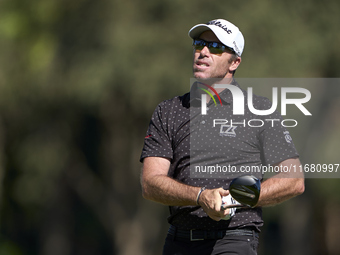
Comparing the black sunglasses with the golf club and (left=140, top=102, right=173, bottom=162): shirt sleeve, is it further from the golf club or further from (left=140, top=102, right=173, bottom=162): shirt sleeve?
the golf club

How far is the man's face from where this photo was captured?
618cm

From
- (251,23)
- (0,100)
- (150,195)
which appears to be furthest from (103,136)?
(150,195)

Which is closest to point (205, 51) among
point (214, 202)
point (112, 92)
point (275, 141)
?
point (275, 141)

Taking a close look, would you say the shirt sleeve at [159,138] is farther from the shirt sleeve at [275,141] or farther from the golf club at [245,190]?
the golf club at [245,190]

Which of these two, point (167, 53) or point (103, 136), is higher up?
point (167, 53)

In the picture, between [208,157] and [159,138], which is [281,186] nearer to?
[208,157]

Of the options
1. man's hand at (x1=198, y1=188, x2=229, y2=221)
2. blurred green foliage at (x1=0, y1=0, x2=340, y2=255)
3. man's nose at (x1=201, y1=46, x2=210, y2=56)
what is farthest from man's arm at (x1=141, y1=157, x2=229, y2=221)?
blurred green foliage at (x1=0, y1=0, x2=340, y2=255)

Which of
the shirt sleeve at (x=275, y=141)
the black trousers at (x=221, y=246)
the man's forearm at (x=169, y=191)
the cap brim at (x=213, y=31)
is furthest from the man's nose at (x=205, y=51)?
the black trousers at (x=221, y=246)

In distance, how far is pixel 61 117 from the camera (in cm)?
2091

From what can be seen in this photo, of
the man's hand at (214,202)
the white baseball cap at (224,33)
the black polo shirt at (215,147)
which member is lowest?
the man's hand at (214,202)

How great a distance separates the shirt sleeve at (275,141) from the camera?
5793 millimetres

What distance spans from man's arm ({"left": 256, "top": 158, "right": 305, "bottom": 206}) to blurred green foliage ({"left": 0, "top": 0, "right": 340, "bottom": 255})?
11.0 m

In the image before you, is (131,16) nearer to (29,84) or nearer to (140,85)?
(140,85)

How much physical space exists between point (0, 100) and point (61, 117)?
1592mm
